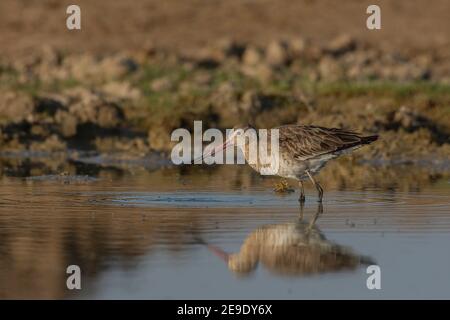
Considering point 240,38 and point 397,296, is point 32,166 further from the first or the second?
point 240,38

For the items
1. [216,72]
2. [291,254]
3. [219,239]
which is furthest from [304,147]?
[216,72]

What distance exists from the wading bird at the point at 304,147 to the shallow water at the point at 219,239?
1.19 ft

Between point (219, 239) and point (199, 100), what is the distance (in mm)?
12007

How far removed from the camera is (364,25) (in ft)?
108

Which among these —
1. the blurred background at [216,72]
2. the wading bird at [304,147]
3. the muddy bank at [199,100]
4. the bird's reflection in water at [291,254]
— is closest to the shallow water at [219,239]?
the bird's reflection in water at [291,254]

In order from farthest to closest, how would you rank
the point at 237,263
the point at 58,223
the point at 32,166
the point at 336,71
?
1. the point at 336,71
2. the point at 32,166
3. the point at 58,223
4. the point at 237,263

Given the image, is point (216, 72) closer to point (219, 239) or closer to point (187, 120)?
point (187, 120)

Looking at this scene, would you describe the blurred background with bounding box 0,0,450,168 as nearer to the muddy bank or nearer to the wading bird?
the muddy bank

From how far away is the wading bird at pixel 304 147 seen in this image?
46.7 feet

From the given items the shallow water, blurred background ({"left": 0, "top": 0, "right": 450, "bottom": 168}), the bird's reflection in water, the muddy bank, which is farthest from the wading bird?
blurred background ({"left": 0, "top": 0, "right": 450, "bottom": 168})

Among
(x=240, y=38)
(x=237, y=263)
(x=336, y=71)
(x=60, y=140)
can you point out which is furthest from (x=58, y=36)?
(x=237, y=263)

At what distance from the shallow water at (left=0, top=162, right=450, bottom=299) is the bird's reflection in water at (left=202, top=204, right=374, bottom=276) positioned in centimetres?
1

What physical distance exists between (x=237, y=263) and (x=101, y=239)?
5.98 ft
